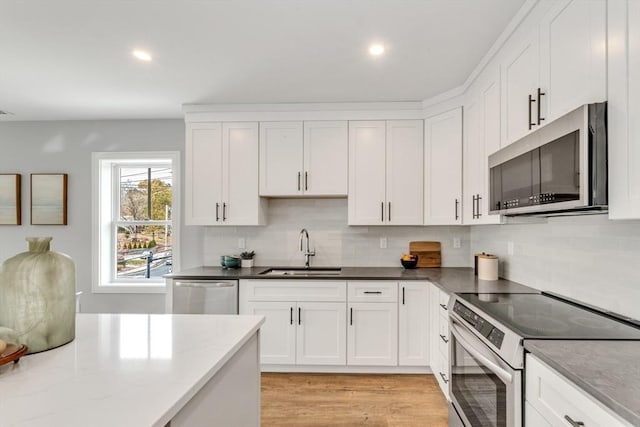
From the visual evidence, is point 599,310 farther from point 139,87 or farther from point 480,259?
point 139,87

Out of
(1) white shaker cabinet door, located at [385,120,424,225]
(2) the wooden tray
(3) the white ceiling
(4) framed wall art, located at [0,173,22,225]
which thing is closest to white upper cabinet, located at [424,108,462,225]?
(1) white shaker cabinet door, located at [385,120,424,225]

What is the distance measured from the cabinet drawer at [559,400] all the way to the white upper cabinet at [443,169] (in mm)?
2018

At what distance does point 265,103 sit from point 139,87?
1117 millimetres

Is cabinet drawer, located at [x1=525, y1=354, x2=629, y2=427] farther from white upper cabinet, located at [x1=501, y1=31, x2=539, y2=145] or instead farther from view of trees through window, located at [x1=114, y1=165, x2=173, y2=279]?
view of trees through window, located at [x1=114, y1=165, x2=173, y2=279]

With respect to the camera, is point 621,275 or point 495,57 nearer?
point 621,275

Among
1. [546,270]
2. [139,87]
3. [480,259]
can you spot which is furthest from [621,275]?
[139,87]

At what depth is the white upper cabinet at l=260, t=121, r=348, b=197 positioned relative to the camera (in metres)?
3.56

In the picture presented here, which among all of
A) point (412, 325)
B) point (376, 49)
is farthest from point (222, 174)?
point (412, 325)

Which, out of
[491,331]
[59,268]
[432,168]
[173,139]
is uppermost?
[173,139]

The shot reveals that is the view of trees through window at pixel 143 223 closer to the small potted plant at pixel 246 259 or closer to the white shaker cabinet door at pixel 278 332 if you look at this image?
the small potted plant at pixel 246 259

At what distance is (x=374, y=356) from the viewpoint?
3201 mm

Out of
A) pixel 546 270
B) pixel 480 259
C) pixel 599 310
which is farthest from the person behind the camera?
pixel 480 259

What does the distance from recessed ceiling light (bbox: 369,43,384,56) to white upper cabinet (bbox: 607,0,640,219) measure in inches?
53.1

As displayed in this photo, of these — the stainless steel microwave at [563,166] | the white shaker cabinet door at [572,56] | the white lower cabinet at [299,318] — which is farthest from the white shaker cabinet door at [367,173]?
the white shaker cabinet door at [572,56]
